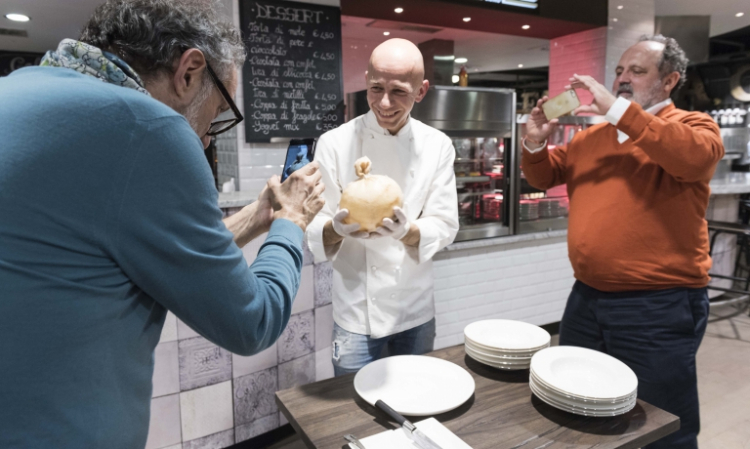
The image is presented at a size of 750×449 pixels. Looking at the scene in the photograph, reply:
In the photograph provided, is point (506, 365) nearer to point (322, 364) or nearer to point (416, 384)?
point (416, 384)

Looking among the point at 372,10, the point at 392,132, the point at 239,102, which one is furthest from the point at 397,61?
the point at 372,10

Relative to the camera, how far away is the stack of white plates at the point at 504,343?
133 centimetres

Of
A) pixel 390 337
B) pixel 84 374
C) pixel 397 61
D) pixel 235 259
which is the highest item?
pixel 397 61

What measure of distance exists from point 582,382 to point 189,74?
3.79 ft

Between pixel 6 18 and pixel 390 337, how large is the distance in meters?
6.36

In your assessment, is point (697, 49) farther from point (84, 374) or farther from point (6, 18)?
point (6, 18)

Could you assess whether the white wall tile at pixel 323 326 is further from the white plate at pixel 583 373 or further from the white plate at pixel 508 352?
the white plate at pixel 583 373

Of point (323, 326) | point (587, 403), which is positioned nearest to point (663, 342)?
point (587, 403)

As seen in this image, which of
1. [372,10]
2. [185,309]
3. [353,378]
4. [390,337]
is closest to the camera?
[185,309]

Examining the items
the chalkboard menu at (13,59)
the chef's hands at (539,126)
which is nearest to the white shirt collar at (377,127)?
the chef's hands at (539,126)

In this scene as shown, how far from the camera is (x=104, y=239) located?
72cm

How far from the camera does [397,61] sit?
5.63 feet

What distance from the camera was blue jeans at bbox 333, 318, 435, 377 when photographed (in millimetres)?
1803

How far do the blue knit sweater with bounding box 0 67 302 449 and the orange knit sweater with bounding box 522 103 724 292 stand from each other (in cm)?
157
